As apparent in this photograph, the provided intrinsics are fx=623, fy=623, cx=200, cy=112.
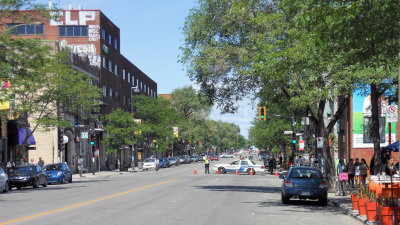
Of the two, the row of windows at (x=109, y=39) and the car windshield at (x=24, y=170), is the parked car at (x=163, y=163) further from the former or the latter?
the car windshield at (x=24, y=170)

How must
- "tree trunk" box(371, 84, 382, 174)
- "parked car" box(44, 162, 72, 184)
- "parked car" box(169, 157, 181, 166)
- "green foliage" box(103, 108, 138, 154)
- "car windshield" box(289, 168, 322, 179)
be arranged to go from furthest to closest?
"parked car" box(169, 157, 181, 166)
"green foliage" box(103, 108, 138, 154)
"parked car" box(44, 162, 72, 184)
"car windshield" box(289, 168, 322, 179)
"tree trunk" box(371, 84, 382, 174)

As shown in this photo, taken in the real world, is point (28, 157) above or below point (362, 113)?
below

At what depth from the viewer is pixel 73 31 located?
80.4 meters

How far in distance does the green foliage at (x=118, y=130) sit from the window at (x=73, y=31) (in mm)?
11110

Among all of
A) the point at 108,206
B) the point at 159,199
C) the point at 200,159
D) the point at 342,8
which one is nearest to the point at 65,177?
the point at 159,199

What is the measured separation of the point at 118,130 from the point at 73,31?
14.6 meters

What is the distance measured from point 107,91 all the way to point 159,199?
61.2 meters

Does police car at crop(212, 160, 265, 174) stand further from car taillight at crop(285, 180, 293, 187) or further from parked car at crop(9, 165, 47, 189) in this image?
car taillight at crop(285, 180, 293, 187)

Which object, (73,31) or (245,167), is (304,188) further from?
(73,31)

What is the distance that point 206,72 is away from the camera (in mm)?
31797

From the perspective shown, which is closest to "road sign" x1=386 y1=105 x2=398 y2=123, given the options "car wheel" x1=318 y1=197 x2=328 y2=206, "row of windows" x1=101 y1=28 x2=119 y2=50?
"car wheel" x1=318 y1=197 x2=328 y2=206

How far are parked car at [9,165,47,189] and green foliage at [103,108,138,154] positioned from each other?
38424mm

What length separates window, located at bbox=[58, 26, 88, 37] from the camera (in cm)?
8012

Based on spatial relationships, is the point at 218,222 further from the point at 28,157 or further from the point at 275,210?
the point at 28,157
